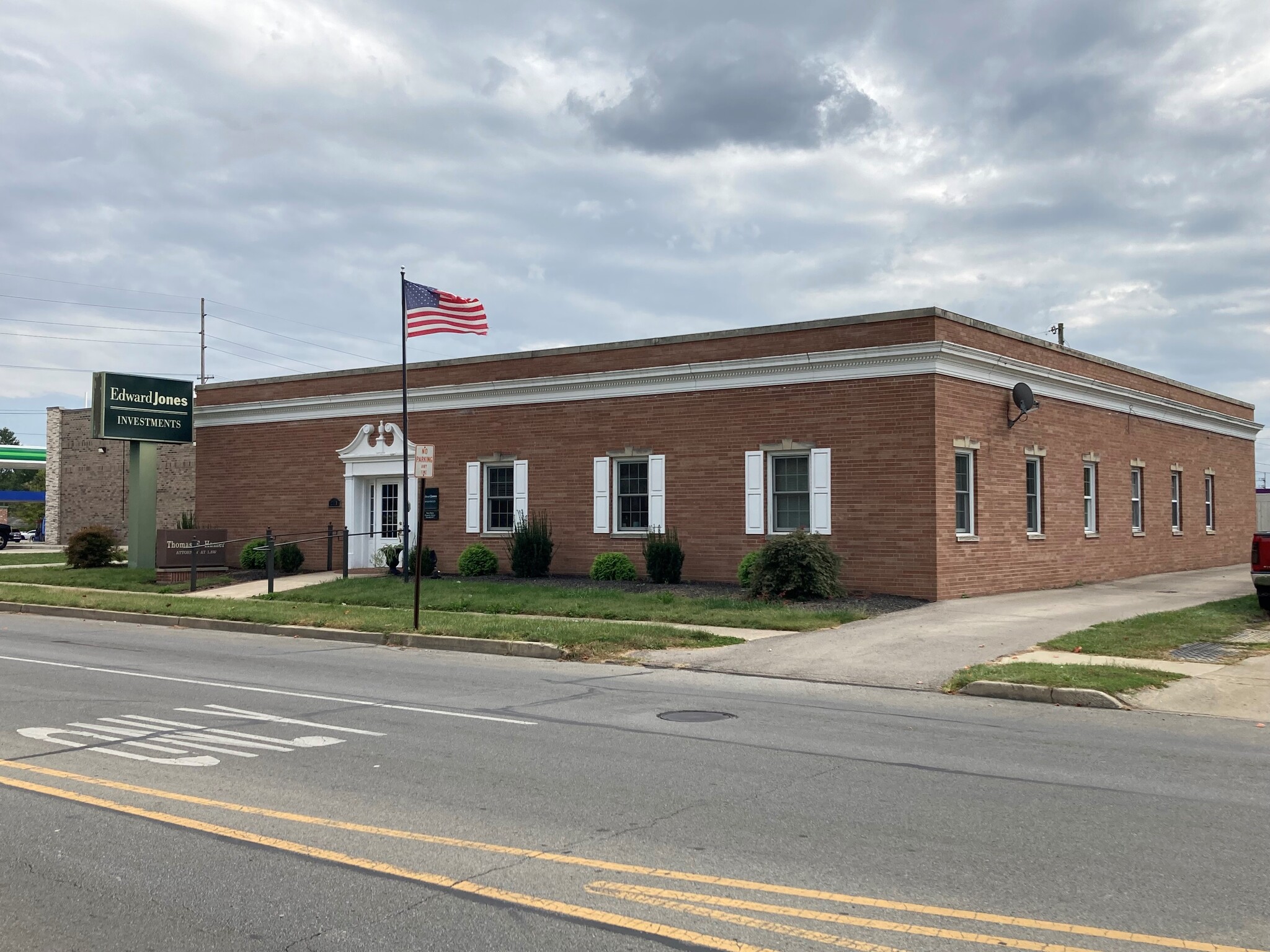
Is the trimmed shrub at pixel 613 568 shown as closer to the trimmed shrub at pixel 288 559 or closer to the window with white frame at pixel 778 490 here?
the window with white frame at pixel 778 490

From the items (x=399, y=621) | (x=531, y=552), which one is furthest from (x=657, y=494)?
(x=399, y=621)

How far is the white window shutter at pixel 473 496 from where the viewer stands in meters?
26.0

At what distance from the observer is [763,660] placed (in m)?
14.1

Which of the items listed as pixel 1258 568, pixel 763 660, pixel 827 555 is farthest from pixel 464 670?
pixel 1258 568

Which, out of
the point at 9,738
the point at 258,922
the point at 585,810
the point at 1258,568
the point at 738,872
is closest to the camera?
the point at 258,922

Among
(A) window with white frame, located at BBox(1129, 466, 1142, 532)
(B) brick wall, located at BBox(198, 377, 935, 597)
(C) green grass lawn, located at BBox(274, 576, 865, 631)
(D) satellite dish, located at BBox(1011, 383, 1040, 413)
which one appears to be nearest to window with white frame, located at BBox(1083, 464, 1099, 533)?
(A) window with white frame, located at BBox(1129, 466, 1142, 532)

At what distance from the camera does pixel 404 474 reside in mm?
23594

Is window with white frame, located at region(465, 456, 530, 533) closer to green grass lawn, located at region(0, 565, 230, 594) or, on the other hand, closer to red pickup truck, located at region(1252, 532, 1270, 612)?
green grass lawn, located at region(0, 565, 230, 594)

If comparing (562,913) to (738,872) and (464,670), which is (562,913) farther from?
(464,670)

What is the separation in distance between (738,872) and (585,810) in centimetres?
148

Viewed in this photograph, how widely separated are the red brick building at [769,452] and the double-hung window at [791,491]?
0.15 ft

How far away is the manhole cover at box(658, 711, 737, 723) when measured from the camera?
1014 centimetres

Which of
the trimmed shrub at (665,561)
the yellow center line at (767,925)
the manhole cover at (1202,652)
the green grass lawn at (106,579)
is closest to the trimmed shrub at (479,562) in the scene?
the trimmed shrub at (665,561)

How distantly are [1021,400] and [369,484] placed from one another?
15899 millimetres
